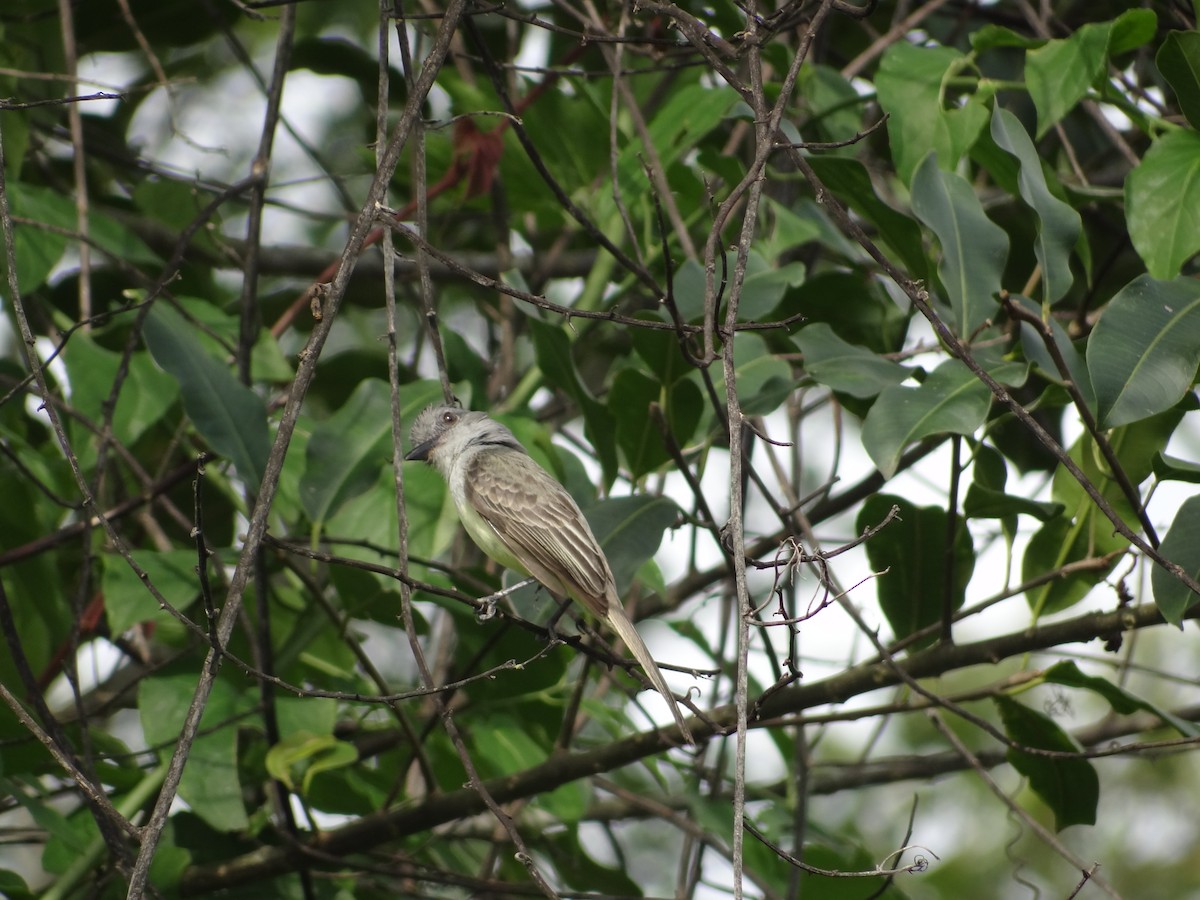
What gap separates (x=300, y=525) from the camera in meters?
4.45

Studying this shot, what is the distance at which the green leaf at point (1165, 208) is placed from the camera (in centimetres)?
356

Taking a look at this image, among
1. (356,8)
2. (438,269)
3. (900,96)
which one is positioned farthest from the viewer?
(356,8)

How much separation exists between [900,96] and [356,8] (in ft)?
11.2

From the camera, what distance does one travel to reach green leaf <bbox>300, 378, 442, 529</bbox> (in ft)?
13.2

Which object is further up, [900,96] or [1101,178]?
[1101,178]

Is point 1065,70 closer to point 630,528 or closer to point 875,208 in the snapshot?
point 875,208

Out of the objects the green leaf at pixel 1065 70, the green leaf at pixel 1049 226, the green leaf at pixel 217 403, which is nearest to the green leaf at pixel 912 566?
the green leaf at pixel 1049 226

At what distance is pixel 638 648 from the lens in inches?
146

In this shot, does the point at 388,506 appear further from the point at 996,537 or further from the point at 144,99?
the point at 144,99

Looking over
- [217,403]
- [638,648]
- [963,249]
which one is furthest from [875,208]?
[217,403]

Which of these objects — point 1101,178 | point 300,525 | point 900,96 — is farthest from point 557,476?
point 1101,178

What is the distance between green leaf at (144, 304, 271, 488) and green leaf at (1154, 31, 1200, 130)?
8.99 feet

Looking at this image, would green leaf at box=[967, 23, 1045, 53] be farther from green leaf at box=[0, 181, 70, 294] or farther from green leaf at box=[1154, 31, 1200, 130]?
green leaf at box=[0, 181, 70, 294]

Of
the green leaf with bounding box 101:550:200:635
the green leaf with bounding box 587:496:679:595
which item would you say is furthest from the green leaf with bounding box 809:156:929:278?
the green leaf with bounding box 101:550:200:635
